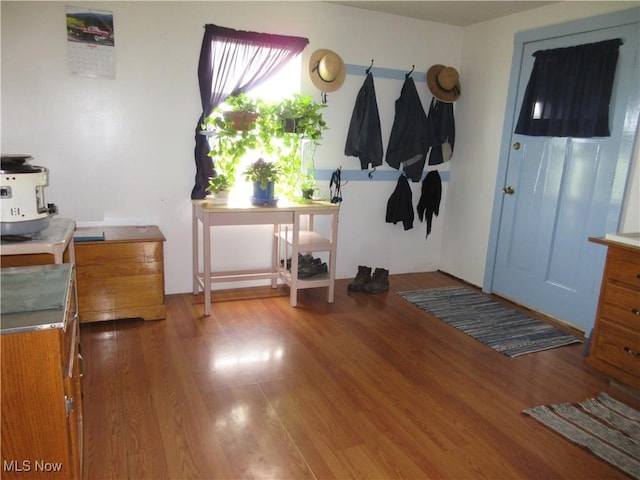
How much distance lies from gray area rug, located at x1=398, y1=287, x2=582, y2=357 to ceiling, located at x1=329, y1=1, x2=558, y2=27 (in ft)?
7.69

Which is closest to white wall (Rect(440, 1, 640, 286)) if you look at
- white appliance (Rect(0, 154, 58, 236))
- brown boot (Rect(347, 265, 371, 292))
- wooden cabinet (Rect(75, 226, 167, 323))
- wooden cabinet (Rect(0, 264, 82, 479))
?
brown boot (Rect(347, 265, 371, 292))

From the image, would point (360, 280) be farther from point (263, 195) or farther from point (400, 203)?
point (263, 195)

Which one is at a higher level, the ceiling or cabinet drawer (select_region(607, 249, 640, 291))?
the ceiling

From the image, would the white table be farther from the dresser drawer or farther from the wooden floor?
the dresser drawer

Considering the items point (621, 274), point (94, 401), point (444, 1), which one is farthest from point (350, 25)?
point (94, 401)

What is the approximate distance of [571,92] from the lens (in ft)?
10.6

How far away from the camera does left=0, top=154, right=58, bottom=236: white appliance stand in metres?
1.91

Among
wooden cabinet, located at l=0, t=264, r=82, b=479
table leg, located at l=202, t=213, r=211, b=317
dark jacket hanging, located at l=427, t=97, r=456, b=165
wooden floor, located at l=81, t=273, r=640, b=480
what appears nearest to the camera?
A: wooden cabinet, located at l=0, t=264, r=82, b=479

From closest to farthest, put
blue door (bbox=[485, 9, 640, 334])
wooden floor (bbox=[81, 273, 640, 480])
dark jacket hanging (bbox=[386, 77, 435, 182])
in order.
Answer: wooden floor (bbox=[81, 273, 640, 480]), blue door (bbox=[485, 9, 640, 334]), dark jacket hanging (bbox=[386, 77, 435, 182])

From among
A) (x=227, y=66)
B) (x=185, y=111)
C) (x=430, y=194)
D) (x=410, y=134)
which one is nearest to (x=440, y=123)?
(x=410, y=134)

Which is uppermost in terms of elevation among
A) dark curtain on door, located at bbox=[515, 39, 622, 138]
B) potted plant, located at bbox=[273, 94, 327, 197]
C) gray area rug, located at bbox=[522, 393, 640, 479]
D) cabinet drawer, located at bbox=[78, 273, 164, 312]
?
dark curtain on door, located at bbox=[515, 39, 622, 138]

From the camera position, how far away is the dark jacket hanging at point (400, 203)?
4.25m

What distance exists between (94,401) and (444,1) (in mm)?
3593

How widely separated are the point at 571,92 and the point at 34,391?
140 inches
